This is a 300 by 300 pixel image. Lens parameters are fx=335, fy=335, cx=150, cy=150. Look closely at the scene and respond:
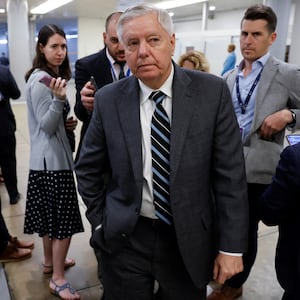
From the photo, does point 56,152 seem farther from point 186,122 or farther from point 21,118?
point 21,118

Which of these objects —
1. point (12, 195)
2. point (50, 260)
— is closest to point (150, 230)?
point (50, 260)

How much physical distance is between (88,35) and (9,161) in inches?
655

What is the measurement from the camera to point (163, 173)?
140 centimetres

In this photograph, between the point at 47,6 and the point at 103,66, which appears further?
the point at 47,6

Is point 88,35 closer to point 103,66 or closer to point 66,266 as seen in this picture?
point 66,266

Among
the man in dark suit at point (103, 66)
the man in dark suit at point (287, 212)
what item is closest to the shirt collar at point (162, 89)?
the man in dark suit at point (287, 212)

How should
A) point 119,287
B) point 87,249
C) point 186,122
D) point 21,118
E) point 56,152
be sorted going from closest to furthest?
point 186,122, point 119,287, point 56,152, point 87,249, point 21,118

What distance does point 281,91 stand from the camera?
6.34 ft

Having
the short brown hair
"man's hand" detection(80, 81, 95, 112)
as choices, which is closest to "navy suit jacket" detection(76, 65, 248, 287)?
"man's hand" detection(80, 81, 95, 112)

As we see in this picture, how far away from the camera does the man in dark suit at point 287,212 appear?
4.14 feet

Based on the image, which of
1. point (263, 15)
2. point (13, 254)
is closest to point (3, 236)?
point (13, 254)

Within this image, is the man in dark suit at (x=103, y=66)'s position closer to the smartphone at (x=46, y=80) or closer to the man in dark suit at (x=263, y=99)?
the smartphone at (x=46, y=80)

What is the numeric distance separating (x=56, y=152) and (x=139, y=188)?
1.06 meters

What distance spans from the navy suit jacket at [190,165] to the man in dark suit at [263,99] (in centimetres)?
59
